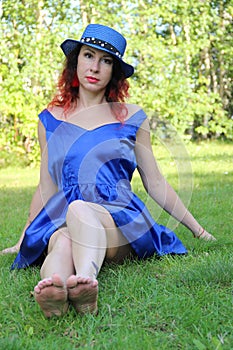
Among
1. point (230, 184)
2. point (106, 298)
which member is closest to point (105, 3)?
point (230, 184)

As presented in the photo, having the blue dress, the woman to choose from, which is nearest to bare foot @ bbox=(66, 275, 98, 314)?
the woman

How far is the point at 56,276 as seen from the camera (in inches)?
82.6

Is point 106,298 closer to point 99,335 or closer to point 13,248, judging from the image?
point 99,335

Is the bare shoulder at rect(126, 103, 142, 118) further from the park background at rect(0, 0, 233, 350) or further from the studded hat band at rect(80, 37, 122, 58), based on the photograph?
the park background at rect(0, 0, 233, 350)

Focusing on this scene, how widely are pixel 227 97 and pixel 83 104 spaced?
10.2 metres

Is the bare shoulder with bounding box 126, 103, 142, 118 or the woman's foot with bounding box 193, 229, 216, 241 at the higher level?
the bare shoulder with bounding box 126, 103, 142, 118

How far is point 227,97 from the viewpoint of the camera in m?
12.9

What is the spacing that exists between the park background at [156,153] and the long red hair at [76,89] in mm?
548

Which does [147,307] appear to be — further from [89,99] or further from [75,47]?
[75,47]

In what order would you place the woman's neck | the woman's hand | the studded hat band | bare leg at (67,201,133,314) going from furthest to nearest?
the woman's hand < the woman's neck < the studded hat band < bare leg at (67,201,133,314)

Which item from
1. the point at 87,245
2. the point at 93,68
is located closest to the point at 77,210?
the point at 87,245

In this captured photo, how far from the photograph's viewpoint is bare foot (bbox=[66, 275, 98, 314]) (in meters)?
2.14

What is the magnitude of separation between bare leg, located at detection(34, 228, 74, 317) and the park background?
6cm

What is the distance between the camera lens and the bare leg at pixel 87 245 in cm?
216
